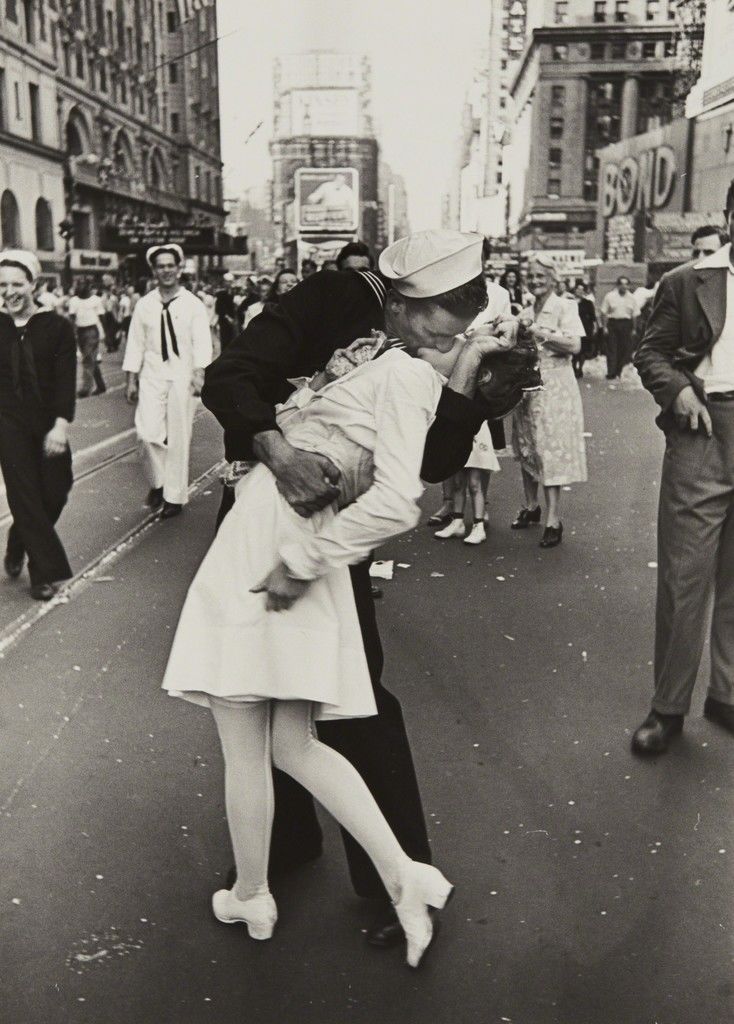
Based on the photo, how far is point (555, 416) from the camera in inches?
308

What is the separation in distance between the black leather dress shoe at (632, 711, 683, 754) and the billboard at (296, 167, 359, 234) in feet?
273

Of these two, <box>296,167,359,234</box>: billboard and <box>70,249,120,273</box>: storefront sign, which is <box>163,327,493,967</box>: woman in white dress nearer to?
<box>70,249,120,273</box>: storefront sign

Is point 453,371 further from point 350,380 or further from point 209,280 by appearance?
point 209,280

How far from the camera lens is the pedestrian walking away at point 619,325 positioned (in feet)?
72.1

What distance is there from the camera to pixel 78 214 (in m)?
51.6

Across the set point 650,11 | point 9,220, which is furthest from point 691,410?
point 650,11

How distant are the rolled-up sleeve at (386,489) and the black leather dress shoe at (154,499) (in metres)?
6.83

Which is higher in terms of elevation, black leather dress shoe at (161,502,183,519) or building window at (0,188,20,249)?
building window at (0,188,20,249)

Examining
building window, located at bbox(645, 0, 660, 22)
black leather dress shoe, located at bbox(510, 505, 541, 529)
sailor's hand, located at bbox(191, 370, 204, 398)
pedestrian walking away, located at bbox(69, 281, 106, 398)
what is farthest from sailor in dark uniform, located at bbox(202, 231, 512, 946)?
building window, located at bbox(645, 0, 660, 22)

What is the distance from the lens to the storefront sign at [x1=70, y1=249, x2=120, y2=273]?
4044 cm

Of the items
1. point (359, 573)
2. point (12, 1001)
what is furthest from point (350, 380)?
point (12, 1001)

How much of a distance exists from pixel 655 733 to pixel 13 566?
427 cm

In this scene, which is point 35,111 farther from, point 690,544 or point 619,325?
point 690,544

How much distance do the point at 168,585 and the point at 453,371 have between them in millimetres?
4310
